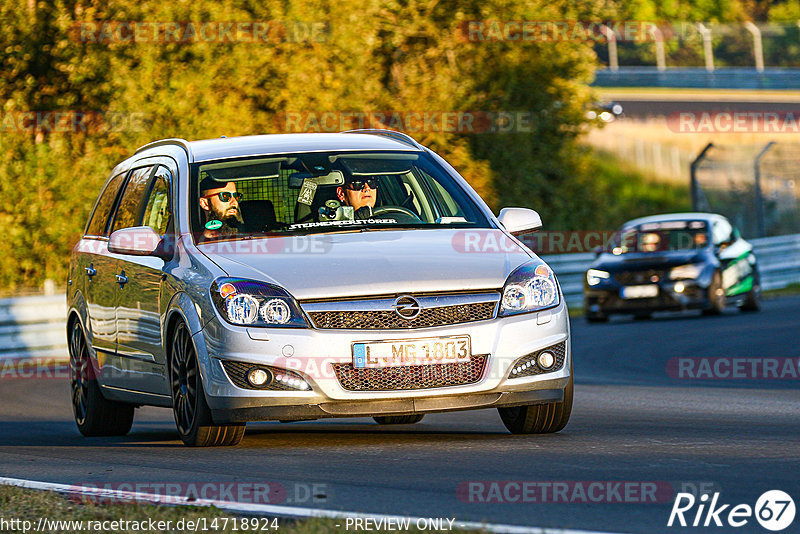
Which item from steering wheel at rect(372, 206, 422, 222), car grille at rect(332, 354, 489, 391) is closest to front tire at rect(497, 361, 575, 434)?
car grille at rect(332, 354, 489, 391)

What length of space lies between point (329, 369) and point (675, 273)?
49.8 ft

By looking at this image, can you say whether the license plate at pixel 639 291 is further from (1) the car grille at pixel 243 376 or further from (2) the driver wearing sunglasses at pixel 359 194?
(1) the car grille at pixel 243 376

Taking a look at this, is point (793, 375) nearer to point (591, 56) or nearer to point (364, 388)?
point (364, 388)

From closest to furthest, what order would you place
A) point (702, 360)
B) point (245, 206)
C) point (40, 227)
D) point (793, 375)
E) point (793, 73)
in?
point (245, 206)
point (793, 375)
point (702, 360)
point (40, 227)
point (793, 73)

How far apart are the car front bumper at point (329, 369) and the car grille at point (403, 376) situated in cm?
3

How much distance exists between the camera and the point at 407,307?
27.6 feet

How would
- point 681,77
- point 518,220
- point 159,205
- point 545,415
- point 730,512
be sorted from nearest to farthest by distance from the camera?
point 730,512
point 545,415
point 518,220
point 159,205
point 681,77

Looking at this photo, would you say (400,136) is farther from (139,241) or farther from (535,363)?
(535,363)

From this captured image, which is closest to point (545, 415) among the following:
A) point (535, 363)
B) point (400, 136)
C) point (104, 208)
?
point (535, 363)

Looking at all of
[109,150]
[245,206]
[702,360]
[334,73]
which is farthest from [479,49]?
[245,206]

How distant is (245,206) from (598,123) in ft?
97.3

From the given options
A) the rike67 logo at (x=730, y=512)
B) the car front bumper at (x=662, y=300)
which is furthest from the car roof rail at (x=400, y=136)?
the car front bumper at (x=662, y=300)

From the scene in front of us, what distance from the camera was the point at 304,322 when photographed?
27.6 ft

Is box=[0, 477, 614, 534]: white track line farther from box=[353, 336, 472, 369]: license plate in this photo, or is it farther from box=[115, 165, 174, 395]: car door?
box=[115, 165, 174, 395]: car door
